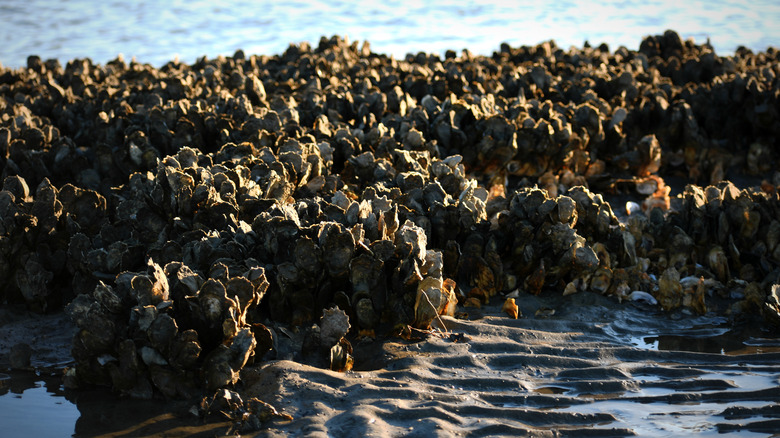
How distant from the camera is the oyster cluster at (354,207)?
326 centimetres

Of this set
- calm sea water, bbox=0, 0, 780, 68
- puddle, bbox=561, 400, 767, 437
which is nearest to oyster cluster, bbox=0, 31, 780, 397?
puddle, bbox=561, 400, 767, 437

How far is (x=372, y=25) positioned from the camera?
13531 mm

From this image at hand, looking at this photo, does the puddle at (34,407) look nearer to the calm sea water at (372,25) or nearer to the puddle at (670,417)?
the puddle at (670,417)

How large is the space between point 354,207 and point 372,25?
33.6 feet

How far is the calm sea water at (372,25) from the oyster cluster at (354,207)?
5.26 meters

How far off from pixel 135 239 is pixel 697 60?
21.1 ft

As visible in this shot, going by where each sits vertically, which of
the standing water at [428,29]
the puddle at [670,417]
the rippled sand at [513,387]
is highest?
the standing water at [428,29]

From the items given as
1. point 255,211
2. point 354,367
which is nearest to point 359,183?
point 255,211

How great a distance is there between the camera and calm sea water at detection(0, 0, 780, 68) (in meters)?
12.2

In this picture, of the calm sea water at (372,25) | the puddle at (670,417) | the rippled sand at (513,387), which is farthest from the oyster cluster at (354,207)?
the calm sea water at (372,25)

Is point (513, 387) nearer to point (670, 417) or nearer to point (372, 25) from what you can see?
point (670, 417)

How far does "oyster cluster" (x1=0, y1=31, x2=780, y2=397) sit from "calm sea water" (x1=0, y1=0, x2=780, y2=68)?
526 cm

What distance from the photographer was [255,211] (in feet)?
13.6

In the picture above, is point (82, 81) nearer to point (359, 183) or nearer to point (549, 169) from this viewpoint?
point (359, 183)
